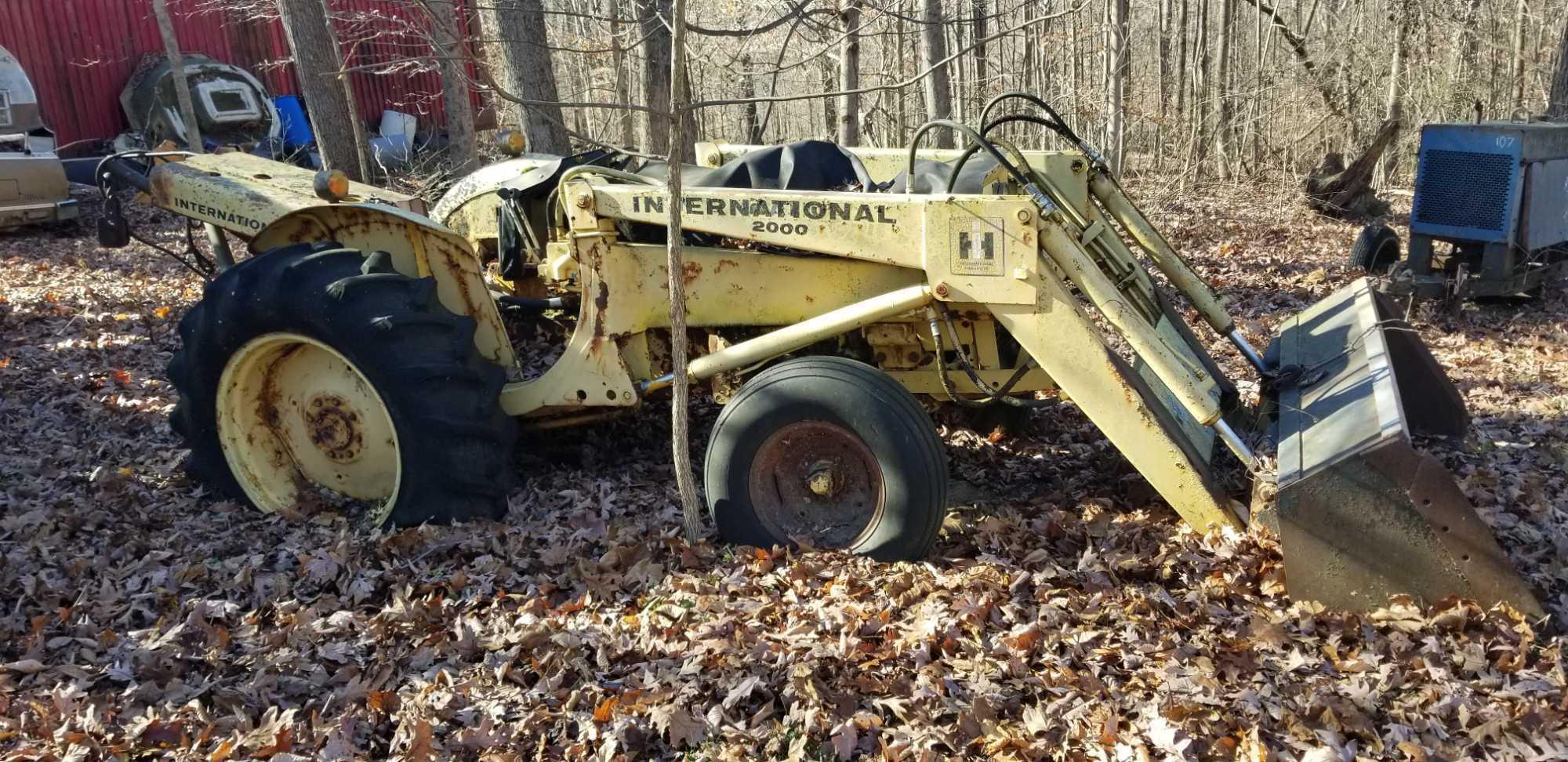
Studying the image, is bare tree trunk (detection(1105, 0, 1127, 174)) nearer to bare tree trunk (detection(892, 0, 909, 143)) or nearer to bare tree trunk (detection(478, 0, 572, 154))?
bare tree trunk (detection(892, 0, 909, 143))

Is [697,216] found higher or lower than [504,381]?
higher

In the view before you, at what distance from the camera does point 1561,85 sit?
36.0 feet

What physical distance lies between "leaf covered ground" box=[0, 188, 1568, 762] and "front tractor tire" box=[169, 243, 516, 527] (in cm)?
21

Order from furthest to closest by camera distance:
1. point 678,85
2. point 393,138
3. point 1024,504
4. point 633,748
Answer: point 393,138 < point 1024,504 < point 678,85 < point 633,748

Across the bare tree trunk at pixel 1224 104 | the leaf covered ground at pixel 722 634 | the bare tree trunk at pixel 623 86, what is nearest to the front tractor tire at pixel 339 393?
the leaf covered ground at pixel 722 634

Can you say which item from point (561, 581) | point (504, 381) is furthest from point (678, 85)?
point (561, 581)

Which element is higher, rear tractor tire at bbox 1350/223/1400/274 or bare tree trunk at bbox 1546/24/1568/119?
bare tree trunk at bbox 1546/24/1568/119

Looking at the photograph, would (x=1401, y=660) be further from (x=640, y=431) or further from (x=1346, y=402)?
(x=640, y=431)

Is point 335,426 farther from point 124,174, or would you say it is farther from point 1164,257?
point 1164,257

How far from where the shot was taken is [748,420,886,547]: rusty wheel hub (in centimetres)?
446

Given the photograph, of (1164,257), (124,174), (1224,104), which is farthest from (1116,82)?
(124,174)

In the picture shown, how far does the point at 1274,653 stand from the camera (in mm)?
3676

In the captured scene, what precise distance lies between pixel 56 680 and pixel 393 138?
633 inches

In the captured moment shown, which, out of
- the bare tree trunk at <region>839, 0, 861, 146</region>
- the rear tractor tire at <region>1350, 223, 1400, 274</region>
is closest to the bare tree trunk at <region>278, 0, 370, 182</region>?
the bare tree trunk at <region>839, 0, 861, 146</region>
